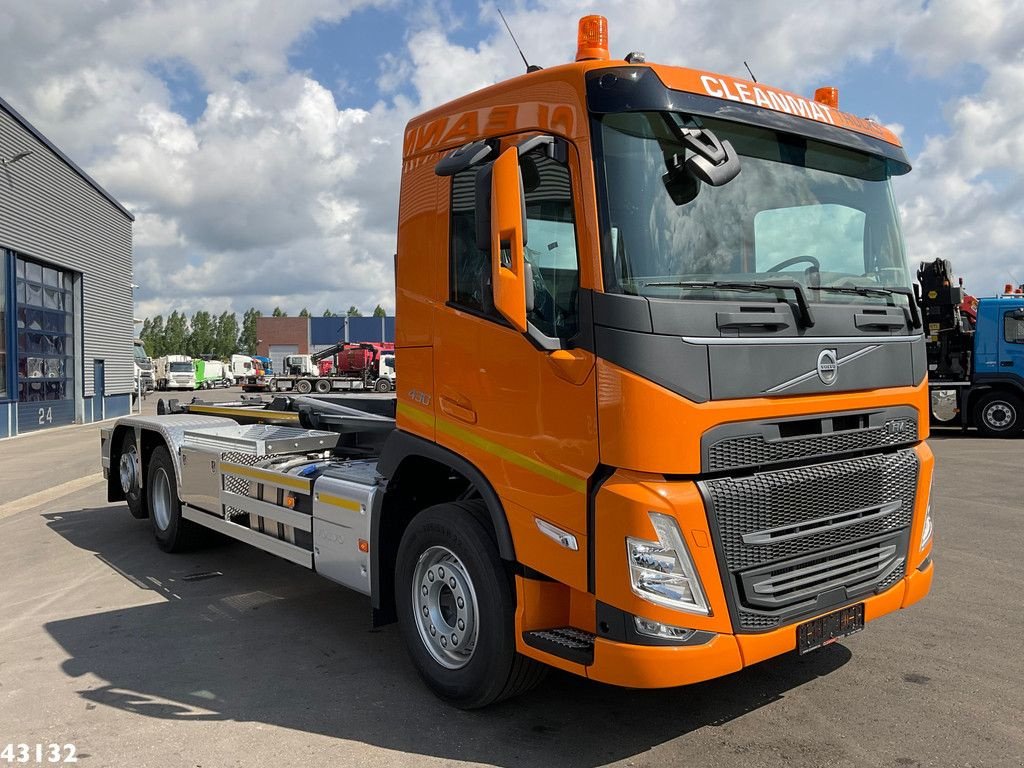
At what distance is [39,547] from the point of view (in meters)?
7.76

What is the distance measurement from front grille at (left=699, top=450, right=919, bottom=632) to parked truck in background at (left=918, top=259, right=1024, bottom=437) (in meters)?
13.1

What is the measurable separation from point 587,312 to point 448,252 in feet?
3.57

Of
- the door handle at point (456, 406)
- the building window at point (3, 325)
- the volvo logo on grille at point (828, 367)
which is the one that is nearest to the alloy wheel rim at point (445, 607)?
the door handle at point (456, 406)

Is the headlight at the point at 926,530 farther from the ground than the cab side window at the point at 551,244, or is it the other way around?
the cab side window at the point at 551,244

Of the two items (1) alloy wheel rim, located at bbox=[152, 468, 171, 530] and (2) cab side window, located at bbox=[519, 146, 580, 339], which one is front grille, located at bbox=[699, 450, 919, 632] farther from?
(1) alloy wheel rim, located at bbox=[152, 468, 171, 530]

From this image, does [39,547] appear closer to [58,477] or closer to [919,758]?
[58,477]

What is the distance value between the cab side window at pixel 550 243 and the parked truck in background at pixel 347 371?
3376 centimetres

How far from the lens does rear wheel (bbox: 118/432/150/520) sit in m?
8.04

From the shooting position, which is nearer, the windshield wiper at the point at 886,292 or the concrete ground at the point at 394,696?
the concrete ground at the point at 394,696

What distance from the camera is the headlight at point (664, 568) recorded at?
3049 millimetres

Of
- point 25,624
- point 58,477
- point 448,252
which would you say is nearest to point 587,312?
point 448,252

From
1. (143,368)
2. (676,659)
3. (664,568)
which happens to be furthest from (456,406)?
(143,368)

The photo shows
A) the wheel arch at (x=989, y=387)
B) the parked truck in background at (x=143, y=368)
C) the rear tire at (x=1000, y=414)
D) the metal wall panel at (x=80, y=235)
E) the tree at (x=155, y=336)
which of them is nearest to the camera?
the wheel arch at (x=989, y=387)

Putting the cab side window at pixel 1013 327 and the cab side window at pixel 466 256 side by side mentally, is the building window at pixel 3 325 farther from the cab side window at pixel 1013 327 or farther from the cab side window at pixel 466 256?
the cab side window at pixel 1013 327
